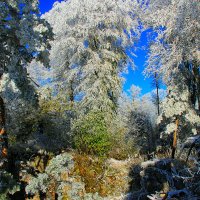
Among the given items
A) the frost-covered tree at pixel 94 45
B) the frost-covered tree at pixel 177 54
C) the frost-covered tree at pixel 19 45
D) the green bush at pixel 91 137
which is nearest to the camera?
the frost-covered tree at pixel 19 45

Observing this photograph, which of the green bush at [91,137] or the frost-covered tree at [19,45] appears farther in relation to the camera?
the green bush at [91,137]

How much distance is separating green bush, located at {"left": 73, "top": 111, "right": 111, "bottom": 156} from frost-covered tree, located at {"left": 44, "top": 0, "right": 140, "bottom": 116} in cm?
644

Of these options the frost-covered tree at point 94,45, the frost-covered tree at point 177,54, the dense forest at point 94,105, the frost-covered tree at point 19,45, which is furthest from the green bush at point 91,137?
the frost-covered tree at point 94,45

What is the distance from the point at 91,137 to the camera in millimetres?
15047

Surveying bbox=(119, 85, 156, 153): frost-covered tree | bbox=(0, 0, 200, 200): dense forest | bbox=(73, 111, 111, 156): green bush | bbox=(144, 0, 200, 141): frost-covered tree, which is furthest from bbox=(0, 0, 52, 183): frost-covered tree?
bbox=(119, 85, 156, 153): frost-covered tree

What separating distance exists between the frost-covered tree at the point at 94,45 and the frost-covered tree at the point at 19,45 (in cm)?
1331

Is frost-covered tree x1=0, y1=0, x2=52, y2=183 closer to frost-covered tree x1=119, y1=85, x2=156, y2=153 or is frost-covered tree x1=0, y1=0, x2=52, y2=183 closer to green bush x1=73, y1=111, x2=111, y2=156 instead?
green bush x1=73, y1=111, x2=111, y2=156

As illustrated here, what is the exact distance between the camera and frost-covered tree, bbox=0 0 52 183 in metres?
8.27

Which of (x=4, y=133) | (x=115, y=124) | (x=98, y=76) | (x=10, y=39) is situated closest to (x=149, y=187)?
(x=4, y=133)

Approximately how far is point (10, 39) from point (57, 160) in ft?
10.6

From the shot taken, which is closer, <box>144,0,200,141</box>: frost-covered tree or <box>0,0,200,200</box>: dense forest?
<box>0,0,200,200</box>: dense forest

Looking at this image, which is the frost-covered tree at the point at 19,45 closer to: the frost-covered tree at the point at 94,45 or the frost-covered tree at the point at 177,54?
the frost-covered tree at the point at 177,54

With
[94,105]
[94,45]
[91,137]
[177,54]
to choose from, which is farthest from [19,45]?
[94,45]

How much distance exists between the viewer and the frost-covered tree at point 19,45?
8.27 meters
